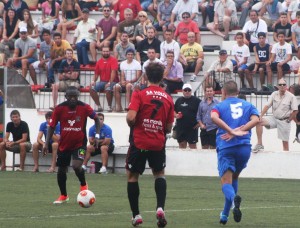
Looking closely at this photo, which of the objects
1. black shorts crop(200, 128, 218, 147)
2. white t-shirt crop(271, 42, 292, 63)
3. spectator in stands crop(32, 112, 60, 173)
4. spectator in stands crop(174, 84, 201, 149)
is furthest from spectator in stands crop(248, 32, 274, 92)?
spectator in stands crop(32, 112, 60, 173)

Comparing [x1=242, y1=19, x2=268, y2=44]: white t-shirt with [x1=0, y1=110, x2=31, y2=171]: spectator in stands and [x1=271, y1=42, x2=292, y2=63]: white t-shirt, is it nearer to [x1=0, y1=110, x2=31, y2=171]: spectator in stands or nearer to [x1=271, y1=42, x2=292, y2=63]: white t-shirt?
[x1=271, y1=42, x2=292, y2=63]: white t-shirt

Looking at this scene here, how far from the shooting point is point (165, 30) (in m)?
28.1

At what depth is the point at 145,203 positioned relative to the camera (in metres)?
15.8

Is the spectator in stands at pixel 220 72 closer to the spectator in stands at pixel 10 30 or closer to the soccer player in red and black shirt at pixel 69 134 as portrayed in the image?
the spectator in stands at pixel 10 30

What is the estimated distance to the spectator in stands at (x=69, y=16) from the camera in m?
30.4

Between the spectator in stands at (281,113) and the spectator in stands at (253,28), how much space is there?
3314mm

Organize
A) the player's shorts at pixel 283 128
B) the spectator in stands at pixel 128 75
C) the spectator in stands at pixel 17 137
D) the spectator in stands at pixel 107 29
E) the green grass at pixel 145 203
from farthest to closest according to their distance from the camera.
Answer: the spectator in stands at pixel 107 29 < the spectator in stands at pixel 128 75 < the spectator in stands at pixel 17 137 < the player's shorts at pixel 283 128 < the green grass at pixel 145 203

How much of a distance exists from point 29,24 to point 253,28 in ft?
23.0

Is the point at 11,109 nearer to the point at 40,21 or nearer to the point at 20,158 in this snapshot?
the point at 20,158

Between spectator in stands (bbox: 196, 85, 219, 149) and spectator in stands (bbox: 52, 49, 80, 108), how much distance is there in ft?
15.2

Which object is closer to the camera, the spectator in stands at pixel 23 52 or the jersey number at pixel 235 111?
the jersey number at pixel 235 111

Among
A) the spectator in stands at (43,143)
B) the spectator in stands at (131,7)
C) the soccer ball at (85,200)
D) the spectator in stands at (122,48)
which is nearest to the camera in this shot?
the soccer ball at (85,200)

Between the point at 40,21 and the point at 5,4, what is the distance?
1.26 meters

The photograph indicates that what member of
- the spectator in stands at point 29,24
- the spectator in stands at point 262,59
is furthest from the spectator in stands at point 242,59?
the spectator in stands at point 29,24
